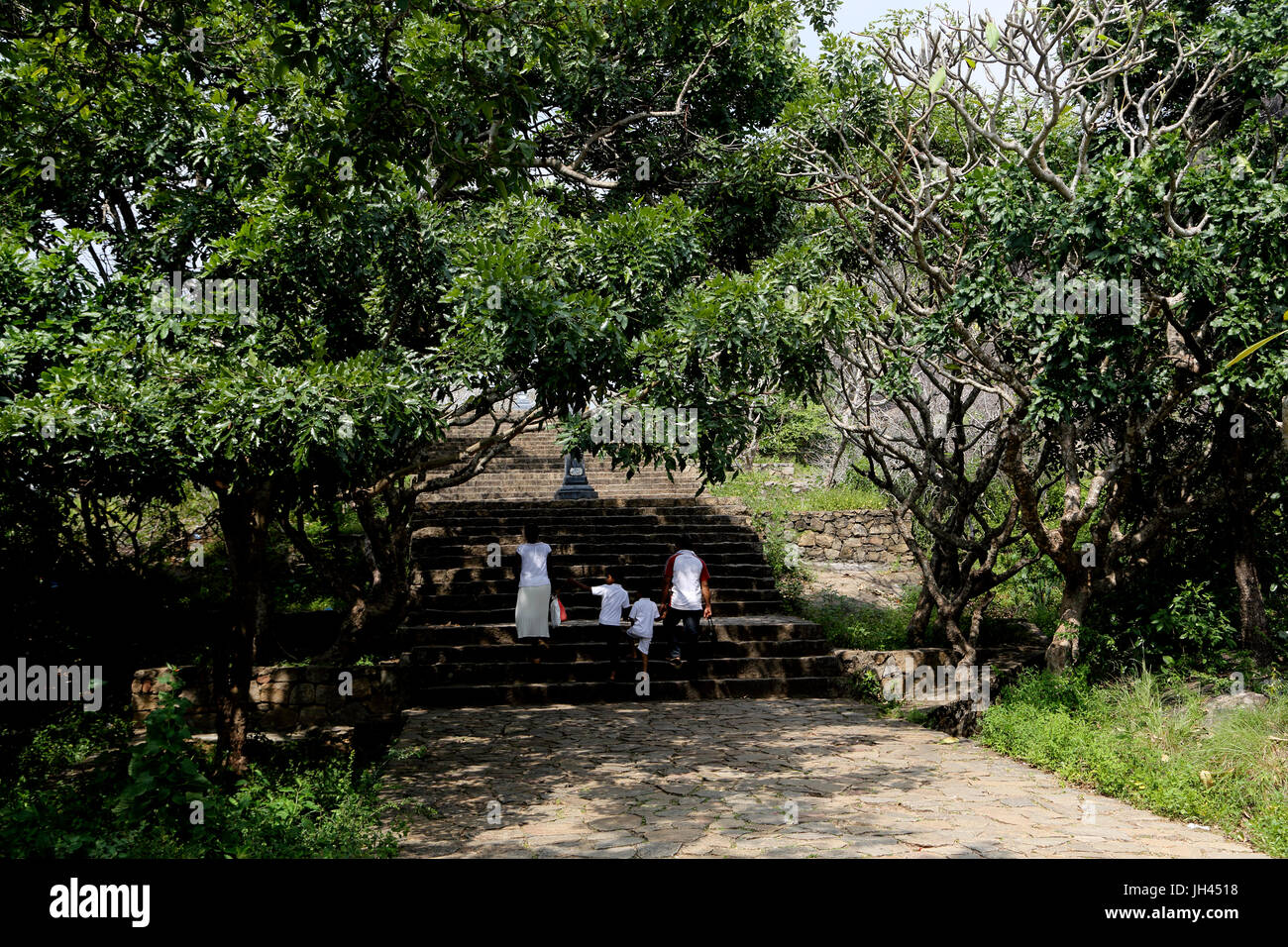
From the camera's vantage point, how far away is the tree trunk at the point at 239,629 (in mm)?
7344

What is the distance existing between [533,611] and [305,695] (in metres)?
2.54

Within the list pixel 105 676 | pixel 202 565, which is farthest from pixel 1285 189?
pixel 202 565

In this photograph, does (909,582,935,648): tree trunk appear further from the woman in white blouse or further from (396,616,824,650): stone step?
the woman in white blouse

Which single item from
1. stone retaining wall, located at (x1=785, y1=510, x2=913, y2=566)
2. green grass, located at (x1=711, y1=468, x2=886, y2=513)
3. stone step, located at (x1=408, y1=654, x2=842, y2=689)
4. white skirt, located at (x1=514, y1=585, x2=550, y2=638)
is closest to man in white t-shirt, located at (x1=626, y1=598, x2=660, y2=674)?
stone step, located at (x1=408, y1=654, x2=842, y2=689)

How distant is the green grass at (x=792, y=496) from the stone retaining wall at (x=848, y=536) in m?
0.33

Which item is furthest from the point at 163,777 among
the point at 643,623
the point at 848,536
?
the point at 848,536

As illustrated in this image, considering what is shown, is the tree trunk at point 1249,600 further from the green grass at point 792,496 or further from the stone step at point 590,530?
the green grass at point 792,496

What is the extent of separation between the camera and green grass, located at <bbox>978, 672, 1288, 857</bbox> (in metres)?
6.20

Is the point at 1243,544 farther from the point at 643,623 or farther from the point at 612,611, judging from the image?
the point at 612,611

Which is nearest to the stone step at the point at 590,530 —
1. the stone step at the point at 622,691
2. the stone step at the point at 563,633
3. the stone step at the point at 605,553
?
the stone step at the point at 605,553

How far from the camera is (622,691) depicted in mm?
11148

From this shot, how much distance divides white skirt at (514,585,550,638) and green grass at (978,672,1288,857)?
4770 mm

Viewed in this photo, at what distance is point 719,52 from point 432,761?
8408mm

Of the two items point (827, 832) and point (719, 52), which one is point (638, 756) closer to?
point (827, 832)
